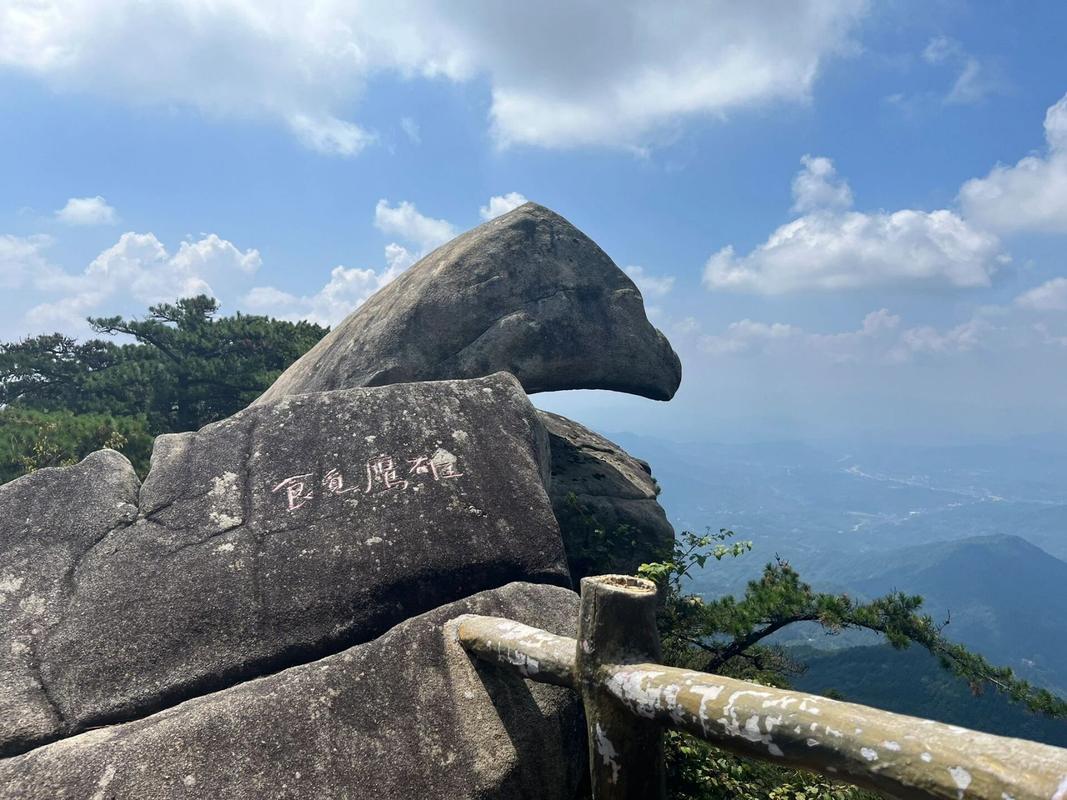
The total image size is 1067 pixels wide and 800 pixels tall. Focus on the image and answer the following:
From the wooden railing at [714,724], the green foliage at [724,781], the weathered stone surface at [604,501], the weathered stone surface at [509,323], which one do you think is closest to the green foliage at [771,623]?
the weathered stone surface at [604,501]

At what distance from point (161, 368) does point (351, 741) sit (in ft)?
69.7

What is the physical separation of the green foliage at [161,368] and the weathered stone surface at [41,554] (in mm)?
11517

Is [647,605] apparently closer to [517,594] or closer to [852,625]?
[517,594]

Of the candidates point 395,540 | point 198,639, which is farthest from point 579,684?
point 198,639

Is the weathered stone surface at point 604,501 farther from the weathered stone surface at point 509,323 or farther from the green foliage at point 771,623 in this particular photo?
the weathered stone surface at point 509,323

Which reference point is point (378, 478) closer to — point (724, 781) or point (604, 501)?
point (724, 781)

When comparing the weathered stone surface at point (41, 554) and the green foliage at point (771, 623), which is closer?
the weathered stone surface at point (41, 554)

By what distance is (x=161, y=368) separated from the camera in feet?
71.5

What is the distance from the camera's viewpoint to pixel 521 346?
1255 cm

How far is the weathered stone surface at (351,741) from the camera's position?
3.98 meters

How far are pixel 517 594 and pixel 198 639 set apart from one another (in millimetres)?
2643

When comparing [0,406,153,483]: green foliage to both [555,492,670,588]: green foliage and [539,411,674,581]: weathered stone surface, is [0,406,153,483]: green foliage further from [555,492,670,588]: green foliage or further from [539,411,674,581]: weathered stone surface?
[555,492,670,588]: green foliage

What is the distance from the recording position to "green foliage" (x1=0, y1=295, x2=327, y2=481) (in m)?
21.4

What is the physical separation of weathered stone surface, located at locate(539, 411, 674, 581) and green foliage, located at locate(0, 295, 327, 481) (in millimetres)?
11417
